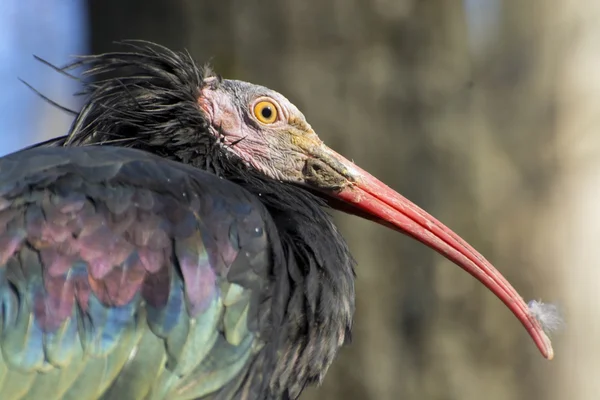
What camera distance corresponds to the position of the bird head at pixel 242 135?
183 inches

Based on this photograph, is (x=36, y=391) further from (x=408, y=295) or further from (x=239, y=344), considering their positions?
(x=408, y=295)

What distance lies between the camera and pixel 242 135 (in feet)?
16.1

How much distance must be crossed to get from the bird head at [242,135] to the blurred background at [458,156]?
1.30 ft

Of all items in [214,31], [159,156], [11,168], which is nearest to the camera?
[11,168]

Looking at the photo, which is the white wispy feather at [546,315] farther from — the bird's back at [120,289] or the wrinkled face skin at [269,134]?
the bird's back at [120,289]

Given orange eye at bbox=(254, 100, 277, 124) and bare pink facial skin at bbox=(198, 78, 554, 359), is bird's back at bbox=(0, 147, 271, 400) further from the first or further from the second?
orange eye at bbox=(254, 100, 277, 124)

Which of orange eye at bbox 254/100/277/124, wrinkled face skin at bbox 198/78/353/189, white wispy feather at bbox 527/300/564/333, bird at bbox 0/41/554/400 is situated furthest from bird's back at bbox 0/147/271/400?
white wispy feather at bbox 527/300/564/333

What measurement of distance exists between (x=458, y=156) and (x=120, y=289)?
2127mm

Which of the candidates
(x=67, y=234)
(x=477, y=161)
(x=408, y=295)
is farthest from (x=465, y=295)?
(x=67, y=234)

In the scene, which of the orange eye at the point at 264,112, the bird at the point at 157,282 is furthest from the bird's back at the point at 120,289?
the orange eye at the point at 264,112

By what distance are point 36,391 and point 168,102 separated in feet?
4.90

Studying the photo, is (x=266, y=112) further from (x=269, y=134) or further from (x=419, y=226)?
(x=419, y=226)

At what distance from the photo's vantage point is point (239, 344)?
393 cm

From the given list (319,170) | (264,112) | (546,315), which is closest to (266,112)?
(264,112)
